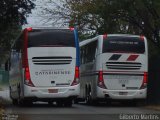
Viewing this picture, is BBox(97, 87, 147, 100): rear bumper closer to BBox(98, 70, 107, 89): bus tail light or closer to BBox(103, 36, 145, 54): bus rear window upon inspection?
BBox(98, 70, 107, 89): bus tail light

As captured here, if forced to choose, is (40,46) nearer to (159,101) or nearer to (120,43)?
(120,43)

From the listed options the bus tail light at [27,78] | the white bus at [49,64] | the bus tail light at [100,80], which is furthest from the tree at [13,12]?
the bus tail light at [100,80]

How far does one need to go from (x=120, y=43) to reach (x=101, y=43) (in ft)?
3.18

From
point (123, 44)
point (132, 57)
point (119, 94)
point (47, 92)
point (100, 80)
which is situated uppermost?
point (123, 44)

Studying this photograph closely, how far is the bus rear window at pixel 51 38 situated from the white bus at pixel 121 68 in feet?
9.85

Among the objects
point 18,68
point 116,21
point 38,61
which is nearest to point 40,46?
point 38,61

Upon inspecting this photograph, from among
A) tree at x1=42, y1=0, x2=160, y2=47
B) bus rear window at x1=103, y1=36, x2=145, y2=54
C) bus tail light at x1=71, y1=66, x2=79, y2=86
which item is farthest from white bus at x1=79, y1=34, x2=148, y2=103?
tree at x1=42, y1=0, x2=160, y2=47

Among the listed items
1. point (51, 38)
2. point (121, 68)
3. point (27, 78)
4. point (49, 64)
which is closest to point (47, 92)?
point (27, 78)

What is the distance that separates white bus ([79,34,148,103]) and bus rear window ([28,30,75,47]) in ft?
9.85

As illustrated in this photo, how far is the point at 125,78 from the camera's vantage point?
2977 cm

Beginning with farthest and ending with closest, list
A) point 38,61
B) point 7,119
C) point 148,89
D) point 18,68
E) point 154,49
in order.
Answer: point 154,49 → point 148,89 → point 18,68 → point 38,61 → point 7,119

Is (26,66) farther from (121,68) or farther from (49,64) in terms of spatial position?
(121,68)

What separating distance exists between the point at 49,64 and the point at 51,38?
3.85 feet

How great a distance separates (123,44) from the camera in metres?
29.8
